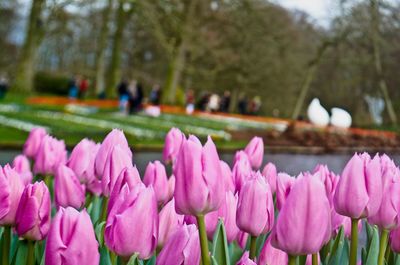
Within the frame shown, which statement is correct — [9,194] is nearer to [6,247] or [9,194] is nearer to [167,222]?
[6,247]

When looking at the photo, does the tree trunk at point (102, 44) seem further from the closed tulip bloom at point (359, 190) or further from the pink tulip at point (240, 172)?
the closed tulip bloom at point (359, 190)

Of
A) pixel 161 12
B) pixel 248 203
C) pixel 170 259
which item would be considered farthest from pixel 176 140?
pixel 161 12

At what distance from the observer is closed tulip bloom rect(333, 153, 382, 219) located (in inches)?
68.7

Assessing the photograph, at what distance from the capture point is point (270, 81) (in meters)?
46.1

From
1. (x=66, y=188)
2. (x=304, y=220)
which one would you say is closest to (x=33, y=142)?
(x=66, y=188)

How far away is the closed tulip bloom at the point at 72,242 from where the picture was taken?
4.92ft

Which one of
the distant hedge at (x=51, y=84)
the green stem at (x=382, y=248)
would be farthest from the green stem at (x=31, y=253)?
the distant hedge at (x=51, y=84)

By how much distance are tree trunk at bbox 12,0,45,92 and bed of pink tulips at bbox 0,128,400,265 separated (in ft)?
110

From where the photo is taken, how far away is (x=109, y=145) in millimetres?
2107

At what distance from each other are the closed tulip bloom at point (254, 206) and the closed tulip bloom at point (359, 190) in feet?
0.60

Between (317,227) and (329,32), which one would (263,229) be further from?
(329,32)

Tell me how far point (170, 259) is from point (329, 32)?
116ft

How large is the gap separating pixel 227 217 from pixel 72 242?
598 millimetres

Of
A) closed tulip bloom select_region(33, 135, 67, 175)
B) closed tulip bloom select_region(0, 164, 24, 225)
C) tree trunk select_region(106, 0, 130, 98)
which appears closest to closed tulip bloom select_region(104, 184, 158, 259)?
closed tulip bloom select_region(0, 164, 24, 225)
